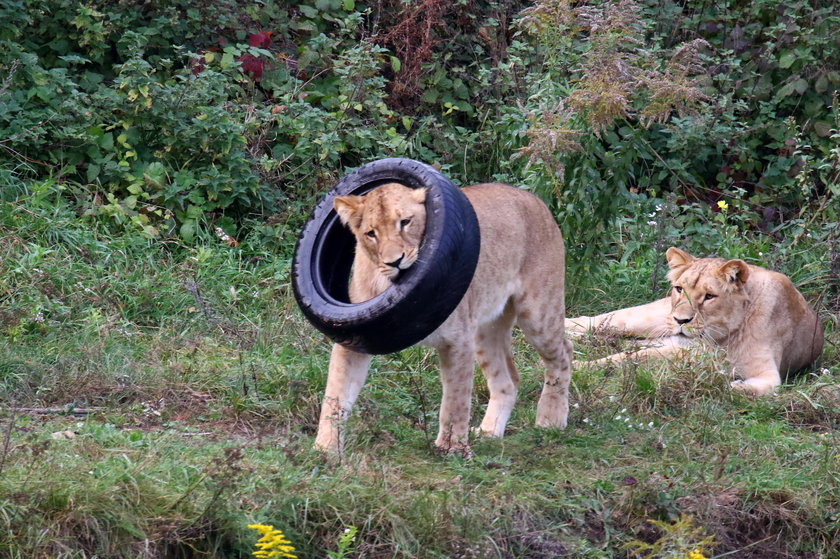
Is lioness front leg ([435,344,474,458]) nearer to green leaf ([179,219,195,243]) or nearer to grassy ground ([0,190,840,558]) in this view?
grassy ground ([0,190,840,558])

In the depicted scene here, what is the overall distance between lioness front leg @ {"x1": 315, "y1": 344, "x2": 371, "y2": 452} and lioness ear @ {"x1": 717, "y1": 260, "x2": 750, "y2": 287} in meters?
2.74

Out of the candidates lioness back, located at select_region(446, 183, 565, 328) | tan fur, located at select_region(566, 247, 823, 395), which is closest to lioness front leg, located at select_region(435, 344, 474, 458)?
lioness back, located at select_region(446, 183, 565, 328)

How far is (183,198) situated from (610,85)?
10.6 ft

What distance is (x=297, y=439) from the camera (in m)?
5.26

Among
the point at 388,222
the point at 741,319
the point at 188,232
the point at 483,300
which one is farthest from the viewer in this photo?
the point at 188,232

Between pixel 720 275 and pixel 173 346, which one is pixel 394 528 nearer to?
pixel 173 346

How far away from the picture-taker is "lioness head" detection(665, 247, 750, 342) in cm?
698

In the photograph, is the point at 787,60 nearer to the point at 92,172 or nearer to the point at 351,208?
the point at 92,172

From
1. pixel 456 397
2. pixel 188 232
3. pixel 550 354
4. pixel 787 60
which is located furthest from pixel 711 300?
pixel 787 60

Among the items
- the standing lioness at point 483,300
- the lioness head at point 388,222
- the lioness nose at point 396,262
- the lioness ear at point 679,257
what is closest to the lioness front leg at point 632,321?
the lioness ear at point 679,257

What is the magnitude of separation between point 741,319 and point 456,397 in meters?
2.65

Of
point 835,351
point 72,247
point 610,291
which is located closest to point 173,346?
point 72,247

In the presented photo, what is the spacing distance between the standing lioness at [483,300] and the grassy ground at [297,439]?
16cm

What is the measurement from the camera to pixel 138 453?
4.77m
